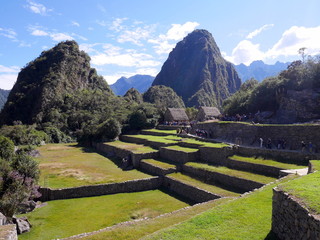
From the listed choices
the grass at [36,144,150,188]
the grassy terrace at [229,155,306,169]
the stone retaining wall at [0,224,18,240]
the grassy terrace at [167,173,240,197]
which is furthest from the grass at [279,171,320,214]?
the grass at [36,144,150,188]

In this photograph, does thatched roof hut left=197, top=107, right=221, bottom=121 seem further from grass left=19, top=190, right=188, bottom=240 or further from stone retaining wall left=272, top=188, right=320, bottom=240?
stone retaining wall left=272, top=188, right=320, bottom=240

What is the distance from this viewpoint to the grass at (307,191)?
5.43 meters

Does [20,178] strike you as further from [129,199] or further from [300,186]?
[300,186]

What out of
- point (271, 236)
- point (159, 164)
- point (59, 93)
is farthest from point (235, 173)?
point (59, 93)

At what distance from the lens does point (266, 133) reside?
73.8 ft

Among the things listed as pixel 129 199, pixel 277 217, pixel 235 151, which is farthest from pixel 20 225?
pixel 235 151

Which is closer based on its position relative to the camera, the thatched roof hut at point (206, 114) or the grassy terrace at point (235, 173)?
the grassy terrace at point (235, 173)

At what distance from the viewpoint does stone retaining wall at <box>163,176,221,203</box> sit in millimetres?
16620

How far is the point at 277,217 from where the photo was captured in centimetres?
662

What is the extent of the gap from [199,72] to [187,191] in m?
132

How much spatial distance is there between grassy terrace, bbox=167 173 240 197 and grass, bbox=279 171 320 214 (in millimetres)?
8773

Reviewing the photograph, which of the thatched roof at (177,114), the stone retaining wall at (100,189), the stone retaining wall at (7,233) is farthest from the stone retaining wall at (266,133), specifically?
the stone retaining wall at (7,233)

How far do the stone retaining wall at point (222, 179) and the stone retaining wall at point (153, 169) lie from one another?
144 cm

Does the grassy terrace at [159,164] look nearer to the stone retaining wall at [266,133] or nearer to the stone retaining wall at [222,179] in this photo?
the stone retaining wall at [222,179]
